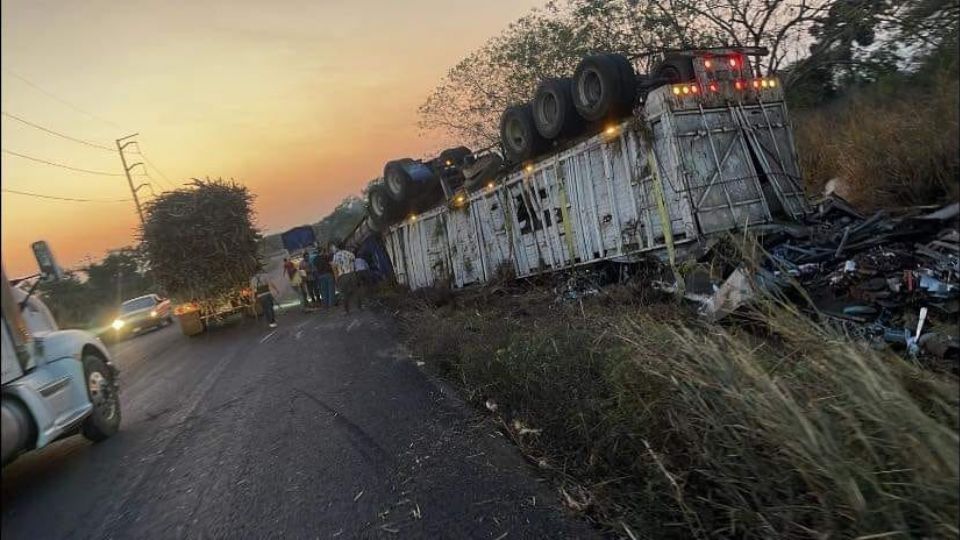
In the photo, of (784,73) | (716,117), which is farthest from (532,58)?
(716,117)

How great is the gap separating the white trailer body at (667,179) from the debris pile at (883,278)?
138 cm

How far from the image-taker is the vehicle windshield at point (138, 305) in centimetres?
2092

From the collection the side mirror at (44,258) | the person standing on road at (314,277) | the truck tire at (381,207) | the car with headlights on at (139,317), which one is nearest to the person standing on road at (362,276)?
the truck tire at (381,207)

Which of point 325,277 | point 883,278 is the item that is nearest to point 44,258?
point 883,278

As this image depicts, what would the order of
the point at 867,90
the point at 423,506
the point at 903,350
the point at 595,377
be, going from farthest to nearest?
the point at 903,350, the point at 595,377, the point at 867,90, the point at 423,506

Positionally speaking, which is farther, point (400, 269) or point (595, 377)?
point (400, 269)

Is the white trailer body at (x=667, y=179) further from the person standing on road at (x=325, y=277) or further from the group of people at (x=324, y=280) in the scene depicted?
the person standing on road at (x=325, y=277)

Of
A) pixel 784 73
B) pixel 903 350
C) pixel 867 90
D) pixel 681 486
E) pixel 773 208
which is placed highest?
pixel 784 73

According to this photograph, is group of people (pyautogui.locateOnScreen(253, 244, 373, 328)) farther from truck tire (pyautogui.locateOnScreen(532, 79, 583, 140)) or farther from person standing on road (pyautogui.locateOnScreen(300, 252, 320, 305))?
truck tire (pyautogui.locateOnScreen(532, 79, 583, 140))

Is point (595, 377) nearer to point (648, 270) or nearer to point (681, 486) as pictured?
point (681, 486)

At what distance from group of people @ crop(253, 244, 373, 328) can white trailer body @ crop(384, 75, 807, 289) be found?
597 centimetres

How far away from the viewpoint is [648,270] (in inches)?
314

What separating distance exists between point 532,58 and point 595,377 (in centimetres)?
1676

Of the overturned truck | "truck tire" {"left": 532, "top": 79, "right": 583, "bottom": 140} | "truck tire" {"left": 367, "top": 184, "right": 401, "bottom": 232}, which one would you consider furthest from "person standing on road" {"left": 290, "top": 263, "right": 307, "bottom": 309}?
"truck tire" {"left": 532, "top": 79, "right": 583, "bottom": 140}
